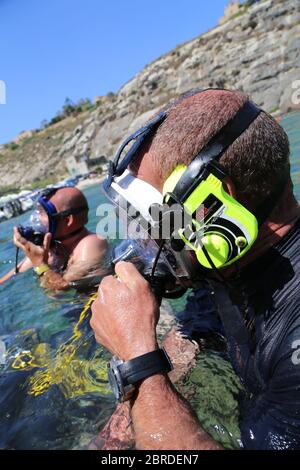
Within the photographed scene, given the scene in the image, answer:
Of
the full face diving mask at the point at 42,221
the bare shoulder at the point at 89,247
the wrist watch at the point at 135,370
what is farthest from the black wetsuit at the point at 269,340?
the full face diving mask at the point at 42,221

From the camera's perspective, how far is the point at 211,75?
4894 centimetres

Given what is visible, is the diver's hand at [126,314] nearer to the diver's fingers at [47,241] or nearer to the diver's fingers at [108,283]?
the diver's fingers at [108,283]

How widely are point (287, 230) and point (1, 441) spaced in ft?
6.44

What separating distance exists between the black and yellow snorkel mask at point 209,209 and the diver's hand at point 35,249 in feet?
13.0

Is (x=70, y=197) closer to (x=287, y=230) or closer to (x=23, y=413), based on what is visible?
(x=23, y=413)

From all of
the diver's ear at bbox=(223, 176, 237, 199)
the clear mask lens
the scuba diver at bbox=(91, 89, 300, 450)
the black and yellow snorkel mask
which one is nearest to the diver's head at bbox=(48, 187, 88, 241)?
the clear mask lens

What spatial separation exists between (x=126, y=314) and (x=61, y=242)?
423cm

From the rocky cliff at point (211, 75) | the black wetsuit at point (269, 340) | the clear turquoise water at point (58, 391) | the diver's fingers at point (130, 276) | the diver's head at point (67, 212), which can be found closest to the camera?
the black wetsuit at point (269, 340)

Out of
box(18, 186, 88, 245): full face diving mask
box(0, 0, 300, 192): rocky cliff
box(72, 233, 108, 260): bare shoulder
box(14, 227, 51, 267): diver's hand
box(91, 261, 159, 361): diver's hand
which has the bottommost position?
box(0, 0, 300, 192): rocky cliff

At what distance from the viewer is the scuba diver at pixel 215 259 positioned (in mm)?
1657

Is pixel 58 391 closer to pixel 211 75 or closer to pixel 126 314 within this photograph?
pixel 126 314

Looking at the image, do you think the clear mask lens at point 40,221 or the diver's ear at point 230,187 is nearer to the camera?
the diver's ear at point 230,187

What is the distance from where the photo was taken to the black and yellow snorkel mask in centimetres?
175

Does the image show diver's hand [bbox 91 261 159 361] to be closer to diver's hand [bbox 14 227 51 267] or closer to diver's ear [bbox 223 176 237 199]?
diver's ear [bbox 223 176 237 199]
